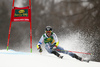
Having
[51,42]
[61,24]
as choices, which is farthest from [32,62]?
[61,24]

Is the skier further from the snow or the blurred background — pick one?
the blurred background

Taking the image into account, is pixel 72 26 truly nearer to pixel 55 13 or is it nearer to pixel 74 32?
pixel 74 32

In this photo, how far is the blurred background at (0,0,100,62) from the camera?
720 cm

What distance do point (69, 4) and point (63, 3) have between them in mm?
450

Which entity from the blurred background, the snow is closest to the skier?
the snow

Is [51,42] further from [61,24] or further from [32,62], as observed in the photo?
[61,24]

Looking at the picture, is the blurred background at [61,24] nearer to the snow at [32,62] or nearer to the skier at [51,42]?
the skier at [51,42]

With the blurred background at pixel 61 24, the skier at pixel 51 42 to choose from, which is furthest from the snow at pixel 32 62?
the blurred background at pixel 61 24

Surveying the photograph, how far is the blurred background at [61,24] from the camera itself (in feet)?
23.6

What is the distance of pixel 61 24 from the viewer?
27.9ft

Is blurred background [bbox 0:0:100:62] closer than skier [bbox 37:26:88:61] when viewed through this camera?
No

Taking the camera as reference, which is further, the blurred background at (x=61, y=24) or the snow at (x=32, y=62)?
the blurred background at (x=61, y=24)

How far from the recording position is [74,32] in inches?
314

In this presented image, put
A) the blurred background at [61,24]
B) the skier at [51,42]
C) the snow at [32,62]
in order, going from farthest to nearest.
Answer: the blurred background at [61,24] → the skier at [51,42] → the snow at [32,62]
